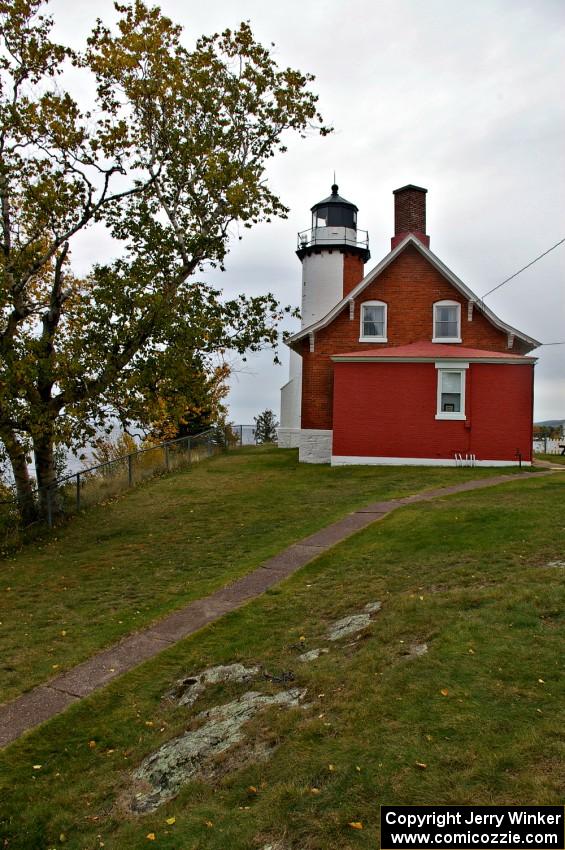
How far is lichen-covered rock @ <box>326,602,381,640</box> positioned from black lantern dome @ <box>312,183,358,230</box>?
27933 millimetres

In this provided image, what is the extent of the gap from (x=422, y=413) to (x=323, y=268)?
12917 mm

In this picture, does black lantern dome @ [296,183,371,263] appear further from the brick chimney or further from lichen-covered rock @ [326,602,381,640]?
lichen-covered rock @ [326,602,381,640]

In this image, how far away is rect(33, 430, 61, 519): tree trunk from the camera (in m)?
17.3

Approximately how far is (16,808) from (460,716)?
3.82 m

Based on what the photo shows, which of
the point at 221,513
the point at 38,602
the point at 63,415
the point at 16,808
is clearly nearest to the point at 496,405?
the point at 221,513

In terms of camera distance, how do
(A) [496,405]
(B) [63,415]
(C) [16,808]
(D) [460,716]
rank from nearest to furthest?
1. (D) [460,716]
2. (C) [16,808]
3. (B) [63,415]
4. (A) [496,405]

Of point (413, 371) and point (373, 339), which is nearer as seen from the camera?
point (413, 371)

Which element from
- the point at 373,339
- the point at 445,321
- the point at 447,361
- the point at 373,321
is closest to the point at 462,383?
the point at 447,361

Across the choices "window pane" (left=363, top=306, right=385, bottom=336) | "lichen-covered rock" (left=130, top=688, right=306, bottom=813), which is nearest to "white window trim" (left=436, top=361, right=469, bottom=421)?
"window pane" (left=363, top=306, right=385, bottom=336)

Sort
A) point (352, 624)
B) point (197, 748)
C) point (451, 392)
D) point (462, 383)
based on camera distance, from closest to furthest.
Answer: point (197, 748), point (352, 624), point (462, 383), point (451, 392)

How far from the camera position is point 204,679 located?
692 centimetres

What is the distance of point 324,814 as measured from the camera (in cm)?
412

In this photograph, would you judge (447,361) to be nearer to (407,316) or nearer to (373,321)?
(407,316)

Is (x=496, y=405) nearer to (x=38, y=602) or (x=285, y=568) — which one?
(x=285, y=568)
